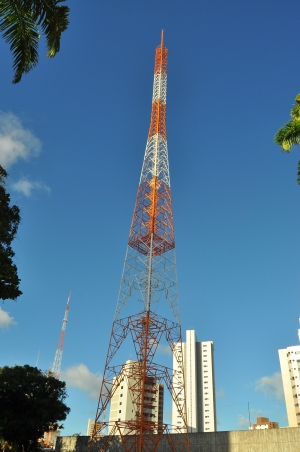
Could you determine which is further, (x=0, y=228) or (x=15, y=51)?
(x=0, y=228)

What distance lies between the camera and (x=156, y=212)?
Answer: 29906 mm

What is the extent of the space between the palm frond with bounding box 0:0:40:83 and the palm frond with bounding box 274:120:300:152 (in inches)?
322

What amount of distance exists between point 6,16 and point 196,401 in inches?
3564

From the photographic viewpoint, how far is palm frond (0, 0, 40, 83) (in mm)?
8461

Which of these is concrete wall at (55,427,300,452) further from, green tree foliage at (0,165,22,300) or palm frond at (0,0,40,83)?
palm frond at (0,0,40,83)

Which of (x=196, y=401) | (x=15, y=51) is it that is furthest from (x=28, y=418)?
(x=196, y=401)

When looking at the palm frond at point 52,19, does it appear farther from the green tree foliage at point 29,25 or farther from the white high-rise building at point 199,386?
the white high-rise building at point 199,386

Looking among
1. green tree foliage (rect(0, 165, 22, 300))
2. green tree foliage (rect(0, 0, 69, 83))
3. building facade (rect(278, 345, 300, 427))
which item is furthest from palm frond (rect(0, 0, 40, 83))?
building facade (rect(278, 345, 300, 427))

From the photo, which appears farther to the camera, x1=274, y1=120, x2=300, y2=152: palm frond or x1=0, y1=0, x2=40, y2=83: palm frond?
x1=274, y1=120, x2=300, y2=152: palm frond

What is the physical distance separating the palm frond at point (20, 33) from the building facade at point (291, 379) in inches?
2726

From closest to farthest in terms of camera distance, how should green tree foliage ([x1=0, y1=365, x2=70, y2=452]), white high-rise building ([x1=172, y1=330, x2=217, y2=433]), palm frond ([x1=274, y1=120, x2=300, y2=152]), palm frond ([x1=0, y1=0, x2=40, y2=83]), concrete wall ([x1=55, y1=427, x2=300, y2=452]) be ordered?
palm frond ([x1=0, y1=0, x2=40, y2=83]) < palm frond ([x1=274, y1=120, x2=300, y2=152]) < concrete wall ([x1=55, y1=427, x2=300, y2=452]) < green tree foliage ([x1=0, y1=365, x2=70, y2=452]) < white high-rise building ([x1=172, y1=330, x2=217, y2=433])

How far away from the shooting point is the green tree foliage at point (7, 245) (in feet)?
44.1

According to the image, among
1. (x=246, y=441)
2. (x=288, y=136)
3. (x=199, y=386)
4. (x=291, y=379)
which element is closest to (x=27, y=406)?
(x=246, y=441)

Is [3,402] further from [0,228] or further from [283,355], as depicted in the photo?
[283,355]
